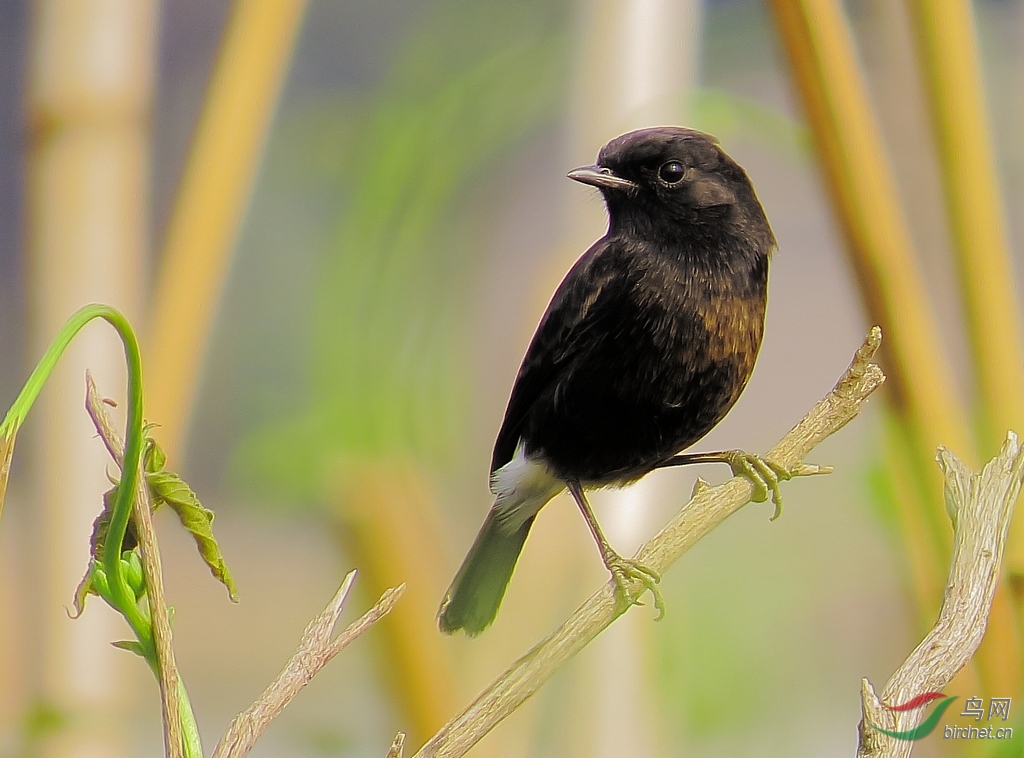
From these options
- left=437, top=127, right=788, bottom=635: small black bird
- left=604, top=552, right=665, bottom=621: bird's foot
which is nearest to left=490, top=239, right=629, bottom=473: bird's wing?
left=437, top=127, right=788, bottom=635: small black bird

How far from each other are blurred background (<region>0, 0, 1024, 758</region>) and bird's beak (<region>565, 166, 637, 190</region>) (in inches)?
8.2

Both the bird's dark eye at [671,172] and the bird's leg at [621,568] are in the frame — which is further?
the bird's dark eye at [671,172]

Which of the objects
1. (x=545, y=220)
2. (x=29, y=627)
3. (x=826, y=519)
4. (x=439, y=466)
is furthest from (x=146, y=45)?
(x=826, y=519)

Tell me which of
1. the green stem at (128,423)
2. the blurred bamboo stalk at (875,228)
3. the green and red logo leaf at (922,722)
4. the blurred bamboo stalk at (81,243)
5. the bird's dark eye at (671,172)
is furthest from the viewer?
the blurred bamboo stalk at (875,228)

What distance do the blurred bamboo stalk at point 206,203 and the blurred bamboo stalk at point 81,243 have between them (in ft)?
0.18

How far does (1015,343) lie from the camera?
1.50m

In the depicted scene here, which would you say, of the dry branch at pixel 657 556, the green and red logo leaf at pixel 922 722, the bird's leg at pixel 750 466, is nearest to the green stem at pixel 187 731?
the dry branch at pixel 657 556

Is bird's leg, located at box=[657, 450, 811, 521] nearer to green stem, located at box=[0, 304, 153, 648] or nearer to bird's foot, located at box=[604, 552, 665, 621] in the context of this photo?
bird's foot, located at box=[604, 552, 665, 621]

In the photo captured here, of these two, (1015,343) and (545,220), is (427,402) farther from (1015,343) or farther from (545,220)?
(1015,343)

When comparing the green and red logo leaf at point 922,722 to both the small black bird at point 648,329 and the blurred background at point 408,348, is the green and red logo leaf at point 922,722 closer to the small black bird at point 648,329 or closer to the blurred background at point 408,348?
the blurred background at point 408,348

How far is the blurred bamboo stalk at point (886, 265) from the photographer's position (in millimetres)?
1452

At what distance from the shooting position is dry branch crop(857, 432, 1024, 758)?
99cm

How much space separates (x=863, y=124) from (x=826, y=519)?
60 cm

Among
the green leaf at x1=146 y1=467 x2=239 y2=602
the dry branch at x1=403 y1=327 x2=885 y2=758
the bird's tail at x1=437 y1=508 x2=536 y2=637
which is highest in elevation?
the green leaf at x1=146 y1=467 x2=239 y2=602
